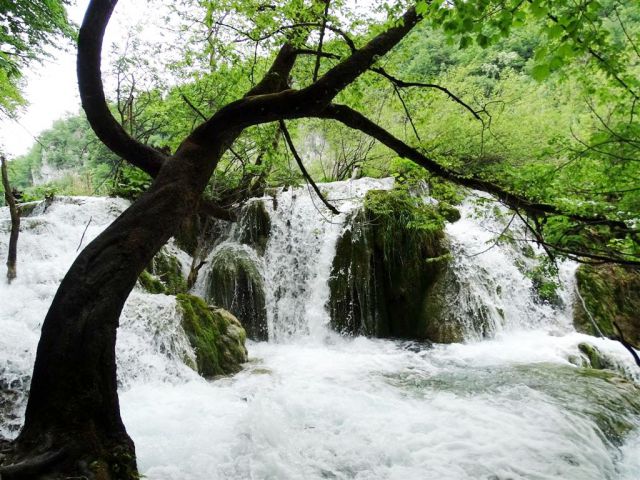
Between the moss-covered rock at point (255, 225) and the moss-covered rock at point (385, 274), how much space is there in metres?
2.49

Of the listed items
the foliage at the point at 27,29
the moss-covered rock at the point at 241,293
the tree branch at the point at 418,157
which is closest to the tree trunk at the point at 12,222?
the foliage at the point at 27,29

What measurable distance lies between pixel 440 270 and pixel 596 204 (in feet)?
23.2

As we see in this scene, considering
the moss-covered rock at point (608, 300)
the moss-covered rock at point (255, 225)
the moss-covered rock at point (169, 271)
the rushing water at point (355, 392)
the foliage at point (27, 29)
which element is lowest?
the rushing water at point (355, 392)

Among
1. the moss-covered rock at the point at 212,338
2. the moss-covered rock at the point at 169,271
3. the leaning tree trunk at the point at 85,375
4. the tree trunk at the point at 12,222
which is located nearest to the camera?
the leaning tree trunk at the point at 85,375

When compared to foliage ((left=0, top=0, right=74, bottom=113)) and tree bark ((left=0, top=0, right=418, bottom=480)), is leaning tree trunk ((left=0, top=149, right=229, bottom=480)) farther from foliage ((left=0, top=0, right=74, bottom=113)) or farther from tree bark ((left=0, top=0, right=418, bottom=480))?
foliage ((left=0, top=0, right=74, bottom=113))

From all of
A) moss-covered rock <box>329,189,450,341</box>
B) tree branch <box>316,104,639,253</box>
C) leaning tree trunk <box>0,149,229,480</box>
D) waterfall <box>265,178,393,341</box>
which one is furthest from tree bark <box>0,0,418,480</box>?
moss-covered rock <box>329,189,450,341</box>

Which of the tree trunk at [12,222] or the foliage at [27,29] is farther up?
the foliage at [27,29]

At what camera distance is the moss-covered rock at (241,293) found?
10180 mm

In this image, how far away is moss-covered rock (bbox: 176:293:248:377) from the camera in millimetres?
6879

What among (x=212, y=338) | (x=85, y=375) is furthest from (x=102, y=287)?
(x=212, y=338)

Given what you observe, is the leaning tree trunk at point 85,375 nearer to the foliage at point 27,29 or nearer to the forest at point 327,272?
the forest at point 327,272

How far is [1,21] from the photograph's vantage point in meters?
8.16

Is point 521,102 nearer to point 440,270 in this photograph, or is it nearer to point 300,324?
point 440,270

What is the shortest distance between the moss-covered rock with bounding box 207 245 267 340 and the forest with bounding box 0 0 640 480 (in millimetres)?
61
